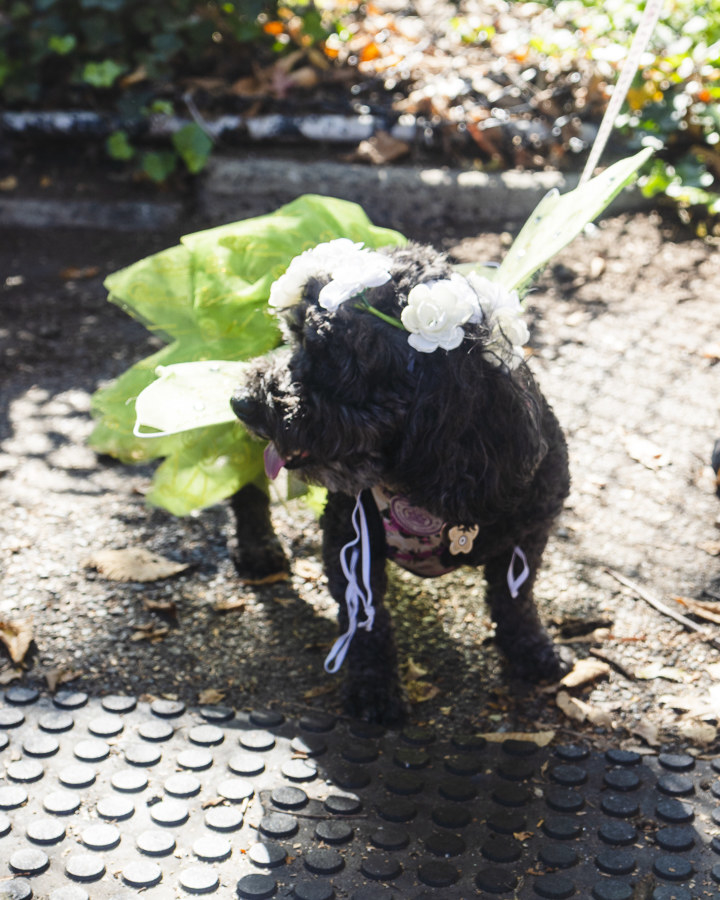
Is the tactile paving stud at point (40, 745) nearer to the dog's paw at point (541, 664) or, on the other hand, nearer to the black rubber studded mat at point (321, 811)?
the black rubber studded mat at point (321, 811)

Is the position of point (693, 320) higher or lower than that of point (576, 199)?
lower

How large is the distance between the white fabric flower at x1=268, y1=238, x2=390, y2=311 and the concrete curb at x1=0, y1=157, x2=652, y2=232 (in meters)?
3.42

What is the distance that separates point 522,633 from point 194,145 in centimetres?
413

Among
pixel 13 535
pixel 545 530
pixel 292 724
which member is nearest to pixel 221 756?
pixel 292 724

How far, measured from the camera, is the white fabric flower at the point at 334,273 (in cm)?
211

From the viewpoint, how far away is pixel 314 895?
6.60ft

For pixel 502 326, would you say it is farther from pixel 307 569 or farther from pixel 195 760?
pixel 307 569

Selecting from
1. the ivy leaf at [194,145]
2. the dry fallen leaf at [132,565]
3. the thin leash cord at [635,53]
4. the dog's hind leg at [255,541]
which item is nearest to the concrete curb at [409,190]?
the ivy leaf at [194,145]

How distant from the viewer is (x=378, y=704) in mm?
2654

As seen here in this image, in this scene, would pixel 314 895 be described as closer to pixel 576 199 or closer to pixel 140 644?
pixel 140 644

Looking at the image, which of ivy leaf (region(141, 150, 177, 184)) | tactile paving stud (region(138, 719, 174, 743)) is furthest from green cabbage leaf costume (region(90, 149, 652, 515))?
ivy leaf (region(141, 150, 177, 184))

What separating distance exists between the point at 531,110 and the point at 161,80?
2.30 m

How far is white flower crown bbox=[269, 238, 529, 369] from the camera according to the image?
6.70ft

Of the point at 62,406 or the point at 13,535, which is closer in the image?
the point at 13,535
